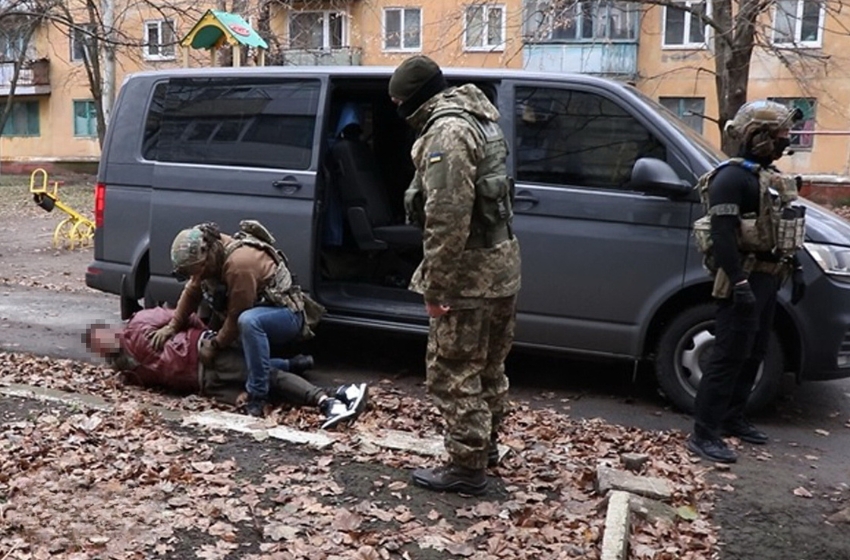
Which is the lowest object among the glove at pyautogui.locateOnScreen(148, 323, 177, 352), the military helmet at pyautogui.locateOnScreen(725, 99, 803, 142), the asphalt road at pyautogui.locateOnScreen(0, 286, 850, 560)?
the asphalt road at pyautogui.locateOnScreen(0, 286, 850, 560)

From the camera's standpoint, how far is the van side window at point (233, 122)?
20.9ft

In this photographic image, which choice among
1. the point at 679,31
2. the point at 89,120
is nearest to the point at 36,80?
the point at 89,120

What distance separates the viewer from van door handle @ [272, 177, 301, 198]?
20.5 feet

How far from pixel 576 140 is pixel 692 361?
5.11ft

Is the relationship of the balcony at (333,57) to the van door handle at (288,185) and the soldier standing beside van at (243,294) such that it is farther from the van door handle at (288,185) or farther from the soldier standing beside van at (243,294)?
the soldier standing beside van at (243,294)

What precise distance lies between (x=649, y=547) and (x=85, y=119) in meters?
37.0

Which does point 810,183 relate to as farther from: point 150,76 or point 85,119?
point 85,119

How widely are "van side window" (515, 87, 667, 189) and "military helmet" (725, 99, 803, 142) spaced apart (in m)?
0.86

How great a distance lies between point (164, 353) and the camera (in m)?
5.65

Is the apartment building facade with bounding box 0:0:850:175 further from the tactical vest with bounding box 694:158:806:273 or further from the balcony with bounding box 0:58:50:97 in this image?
the tactical vest with bounding box 694:158:806:273

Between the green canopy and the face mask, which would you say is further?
the green canopy

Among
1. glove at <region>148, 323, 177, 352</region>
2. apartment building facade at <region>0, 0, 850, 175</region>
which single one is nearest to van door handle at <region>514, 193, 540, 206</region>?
glove at <region>148, 323, 177, 352</region>

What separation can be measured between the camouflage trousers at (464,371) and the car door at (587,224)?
64.9 inches

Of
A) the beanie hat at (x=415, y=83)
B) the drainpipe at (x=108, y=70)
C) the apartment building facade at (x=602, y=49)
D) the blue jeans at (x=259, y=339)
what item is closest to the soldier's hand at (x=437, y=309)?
the beanie hat at (x=415, y=83)
